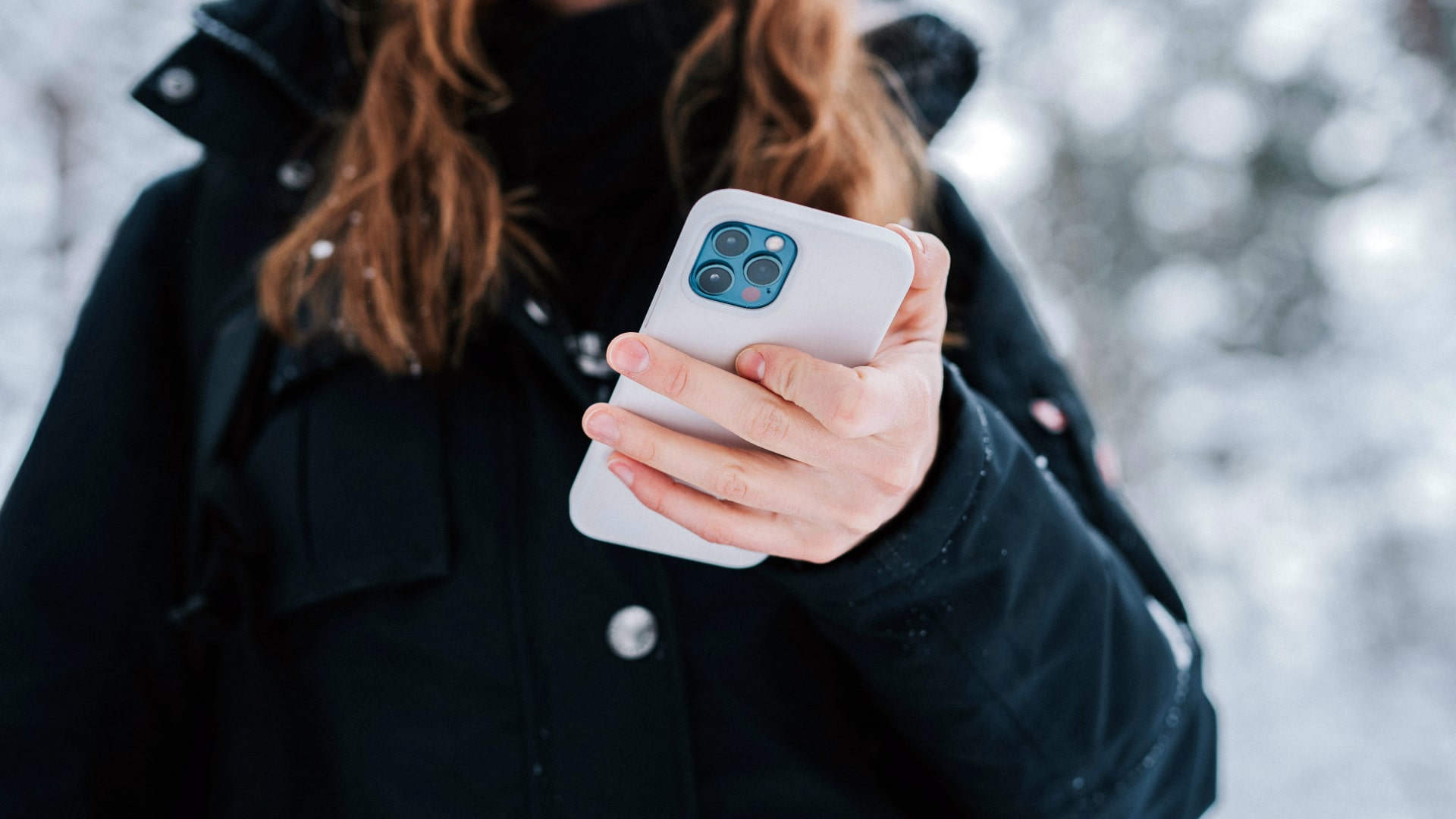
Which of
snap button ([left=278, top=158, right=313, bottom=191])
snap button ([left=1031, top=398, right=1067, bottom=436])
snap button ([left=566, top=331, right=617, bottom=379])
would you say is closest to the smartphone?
snap button ([left=566, top=331, right=617, bottom=379])

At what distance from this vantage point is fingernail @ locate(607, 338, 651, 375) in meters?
0.48

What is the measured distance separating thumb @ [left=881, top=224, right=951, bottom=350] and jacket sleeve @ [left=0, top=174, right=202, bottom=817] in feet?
2.82

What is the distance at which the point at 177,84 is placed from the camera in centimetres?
96

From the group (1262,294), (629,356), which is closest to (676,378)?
(629,356)

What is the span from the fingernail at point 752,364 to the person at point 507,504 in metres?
0.14

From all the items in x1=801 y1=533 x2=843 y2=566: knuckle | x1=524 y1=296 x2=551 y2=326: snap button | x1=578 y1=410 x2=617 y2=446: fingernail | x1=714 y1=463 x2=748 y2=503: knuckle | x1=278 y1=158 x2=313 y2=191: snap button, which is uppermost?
x1=278 y1=158 x2=313 y2=191: snap button

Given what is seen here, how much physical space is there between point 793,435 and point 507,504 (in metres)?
0.45

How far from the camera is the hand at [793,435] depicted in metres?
0.49

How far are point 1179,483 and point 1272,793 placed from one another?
2.03 m

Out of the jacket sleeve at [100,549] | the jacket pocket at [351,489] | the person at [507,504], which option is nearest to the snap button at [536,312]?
the person at [507,504]

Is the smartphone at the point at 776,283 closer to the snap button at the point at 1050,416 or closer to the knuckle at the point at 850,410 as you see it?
the knuckle at the point at 850,410

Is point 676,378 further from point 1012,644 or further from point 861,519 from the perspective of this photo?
point 1012,644

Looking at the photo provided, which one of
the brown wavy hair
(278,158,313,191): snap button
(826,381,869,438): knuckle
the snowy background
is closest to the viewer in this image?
(826,381,869,438): knuckle

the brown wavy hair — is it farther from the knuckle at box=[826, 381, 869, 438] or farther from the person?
the knuckle at box=[826, 381, 869, 438]
